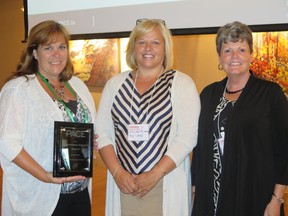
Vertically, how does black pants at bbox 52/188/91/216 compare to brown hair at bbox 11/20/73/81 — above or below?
below

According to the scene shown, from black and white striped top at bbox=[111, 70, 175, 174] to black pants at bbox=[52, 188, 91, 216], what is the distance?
0.35 m

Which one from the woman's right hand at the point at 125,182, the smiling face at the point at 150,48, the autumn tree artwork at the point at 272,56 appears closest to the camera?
the woman's right hand at the point at 125,182

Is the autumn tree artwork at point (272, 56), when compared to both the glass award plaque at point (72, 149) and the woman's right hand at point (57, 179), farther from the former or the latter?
the woman's right hand at point (57, 179)

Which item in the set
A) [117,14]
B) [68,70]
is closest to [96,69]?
[117,14]

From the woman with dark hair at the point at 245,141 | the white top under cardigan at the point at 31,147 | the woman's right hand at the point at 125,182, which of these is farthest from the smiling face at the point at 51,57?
the woman with dark hair at the point at 245,141

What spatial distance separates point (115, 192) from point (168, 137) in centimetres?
50

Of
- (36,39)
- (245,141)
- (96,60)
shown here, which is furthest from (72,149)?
(96,60)

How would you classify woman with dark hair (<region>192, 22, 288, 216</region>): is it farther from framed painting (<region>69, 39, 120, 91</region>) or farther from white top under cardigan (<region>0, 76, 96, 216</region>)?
framed painting (<region>69, 39, 120, 91</region>)

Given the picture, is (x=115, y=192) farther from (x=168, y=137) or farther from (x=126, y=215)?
(x=168, y=137)

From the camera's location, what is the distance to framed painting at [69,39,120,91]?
19.7 feet

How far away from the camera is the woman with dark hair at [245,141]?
77.4 inches

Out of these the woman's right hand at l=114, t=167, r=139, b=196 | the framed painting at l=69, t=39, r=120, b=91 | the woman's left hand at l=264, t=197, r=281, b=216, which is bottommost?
the woman's left hand at l=264, t=197, r=281, b=216

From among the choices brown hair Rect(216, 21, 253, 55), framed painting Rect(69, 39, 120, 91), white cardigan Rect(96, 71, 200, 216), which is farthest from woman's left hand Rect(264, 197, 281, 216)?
framed painting Rect(69, 39, 120, 91)

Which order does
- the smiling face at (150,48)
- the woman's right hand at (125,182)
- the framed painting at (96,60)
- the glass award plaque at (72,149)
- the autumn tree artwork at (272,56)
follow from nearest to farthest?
the glass award plaque at (72,149) < the woman's right hand at (125,182) < the smiling face at (150,48) < the autumn tree artwork at (272,56) < the framed painting at (96,60)
